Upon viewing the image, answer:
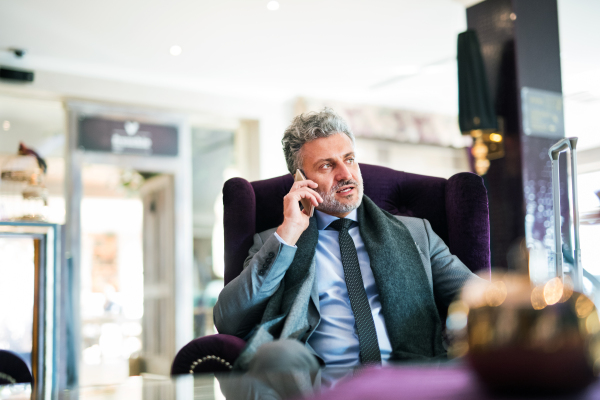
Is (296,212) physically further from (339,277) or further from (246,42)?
(246,42)

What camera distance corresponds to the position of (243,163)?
6633mm

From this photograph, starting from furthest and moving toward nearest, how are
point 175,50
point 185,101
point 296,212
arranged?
point 185,101
point 175,50
point 296,212

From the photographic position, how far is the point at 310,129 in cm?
208

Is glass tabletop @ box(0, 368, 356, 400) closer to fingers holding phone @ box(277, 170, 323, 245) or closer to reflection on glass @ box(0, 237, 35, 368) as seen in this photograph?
fingers holding phone @ box(277, 170, 323, 245)

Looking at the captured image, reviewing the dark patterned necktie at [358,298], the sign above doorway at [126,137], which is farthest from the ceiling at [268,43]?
the dark patterned necktie at [358,298]

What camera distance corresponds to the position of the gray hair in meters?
2.07

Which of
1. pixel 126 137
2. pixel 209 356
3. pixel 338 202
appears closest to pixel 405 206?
pixel 338 202

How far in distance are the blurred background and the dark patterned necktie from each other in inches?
117

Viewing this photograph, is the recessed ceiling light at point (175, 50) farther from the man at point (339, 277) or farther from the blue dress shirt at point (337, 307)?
the blue dress shirt at point (337, 307)

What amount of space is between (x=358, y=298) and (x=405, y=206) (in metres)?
0.63

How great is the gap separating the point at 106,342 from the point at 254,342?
5.59 metres

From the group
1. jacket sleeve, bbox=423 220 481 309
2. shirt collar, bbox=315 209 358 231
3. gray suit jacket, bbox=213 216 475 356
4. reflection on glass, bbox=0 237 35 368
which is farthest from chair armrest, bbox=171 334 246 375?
reflection on glass, bbox=0 237 35 368

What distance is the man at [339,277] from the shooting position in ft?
5.60

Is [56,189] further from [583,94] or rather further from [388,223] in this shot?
[583,94]
